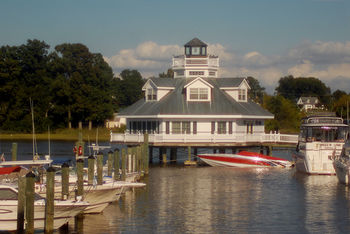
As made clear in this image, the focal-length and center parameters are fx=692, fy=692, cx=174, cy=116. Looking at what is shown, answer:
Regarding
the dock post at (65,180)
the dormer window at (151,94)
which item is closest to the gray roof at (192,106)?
the dormer window at (151,94)

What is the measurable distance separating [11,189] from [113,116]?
90.4m

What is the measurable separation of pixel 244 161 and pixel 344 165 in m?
14.9

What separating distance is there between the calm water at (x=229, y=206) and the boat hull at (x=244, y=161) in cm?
495

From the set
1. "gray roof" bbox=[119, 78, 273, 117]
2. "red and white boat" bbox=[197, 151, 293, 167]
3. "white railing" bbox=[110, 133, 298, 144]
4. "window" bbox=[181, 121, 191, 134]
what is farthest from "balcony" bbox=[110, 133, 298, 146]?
"gray roof" bbox=[119, 78, 273, 117]

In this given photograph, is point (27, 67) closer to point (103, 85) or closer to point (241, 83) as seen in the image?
point (103, 85)

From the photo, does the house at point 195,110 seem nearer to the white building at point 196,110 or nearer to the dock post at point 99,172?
the white building at point 196,110

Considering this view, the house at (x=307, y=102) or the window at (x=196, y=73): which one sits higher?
the house at (x=307, y=102)

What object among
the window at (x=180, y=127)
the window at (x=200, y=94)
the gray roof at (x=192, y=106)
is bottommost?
the window at (x=180, y=127)

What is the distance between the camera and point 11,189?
89.6 ft

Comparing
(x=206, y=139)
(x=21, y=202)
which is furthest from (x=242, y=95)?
(x=21, y=202)

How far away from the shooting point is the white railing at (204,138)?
58062mm

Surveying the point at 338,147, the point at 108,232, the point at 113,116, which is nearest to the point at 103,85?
the point at 113,116

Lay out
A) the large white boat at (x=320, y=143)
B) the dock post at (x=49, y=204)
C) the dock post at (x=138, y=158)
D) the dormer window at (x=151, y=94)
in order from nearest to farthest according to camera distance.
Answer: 1. the dock post at (x=49, y=204)
2. the dock post at (x=138, y=158)
3. the large white boat at (x=320, y=143)
4. the dormer window at (x=151, y=94)

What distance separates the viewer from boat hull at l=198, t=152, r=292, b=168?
5722 centimetres
